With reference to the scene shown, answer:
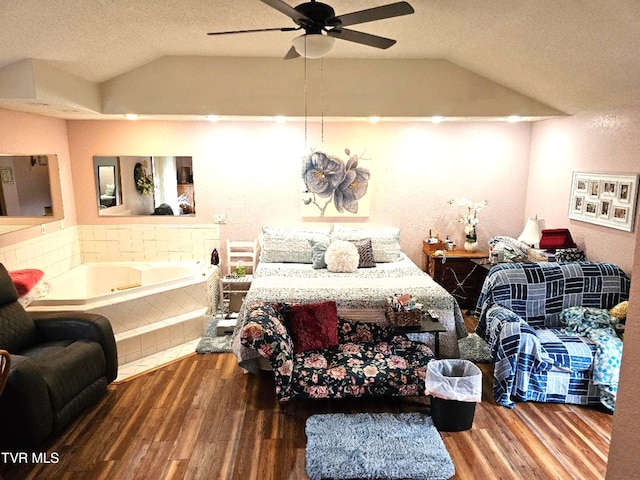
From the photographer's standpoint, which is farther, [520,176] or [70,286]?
[520,176]

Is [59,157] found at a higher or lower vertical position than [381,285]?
higher

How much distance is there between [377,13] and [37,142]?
3.71 meters

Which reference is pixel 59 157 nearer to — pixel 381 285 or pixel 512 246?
pixel 381 285

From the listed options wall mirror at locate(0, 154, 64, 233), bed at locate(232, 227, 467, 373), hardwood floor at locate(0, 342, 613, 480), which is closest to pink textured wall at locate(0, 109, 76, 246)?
wall mirror at locate(0, 154, 64, 233)

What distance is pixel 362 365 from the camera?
3.03 metres

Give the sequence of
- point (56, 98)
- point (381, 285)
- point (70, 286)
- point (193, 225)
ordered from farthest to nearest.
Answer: point (193, 225) < point (70, 286) < point (381, 285) < point (56, 98)

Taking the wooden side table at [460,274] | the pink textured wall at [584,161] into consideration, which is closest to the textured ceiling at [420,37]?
the pink textured wall at [584,161]

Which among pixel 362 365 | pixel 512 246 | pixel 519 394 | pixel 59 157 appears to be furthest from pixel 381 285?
pixel 59 157

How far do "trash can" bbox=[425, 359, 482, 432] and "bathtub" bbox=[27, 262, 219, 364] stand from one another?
243 cm

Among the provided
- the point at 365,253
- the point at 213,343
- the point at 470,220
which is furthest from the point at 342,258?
the point at 470,220

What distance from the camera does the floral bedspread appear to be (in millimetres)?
3562

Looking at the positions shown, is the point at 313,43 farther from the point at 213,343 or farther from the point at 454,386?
the point at 213,343

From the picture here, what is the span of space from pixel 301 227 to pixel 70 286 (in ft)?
8.42

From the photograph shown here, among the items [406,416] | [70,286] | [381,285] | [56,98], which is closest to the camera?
[406,416]
